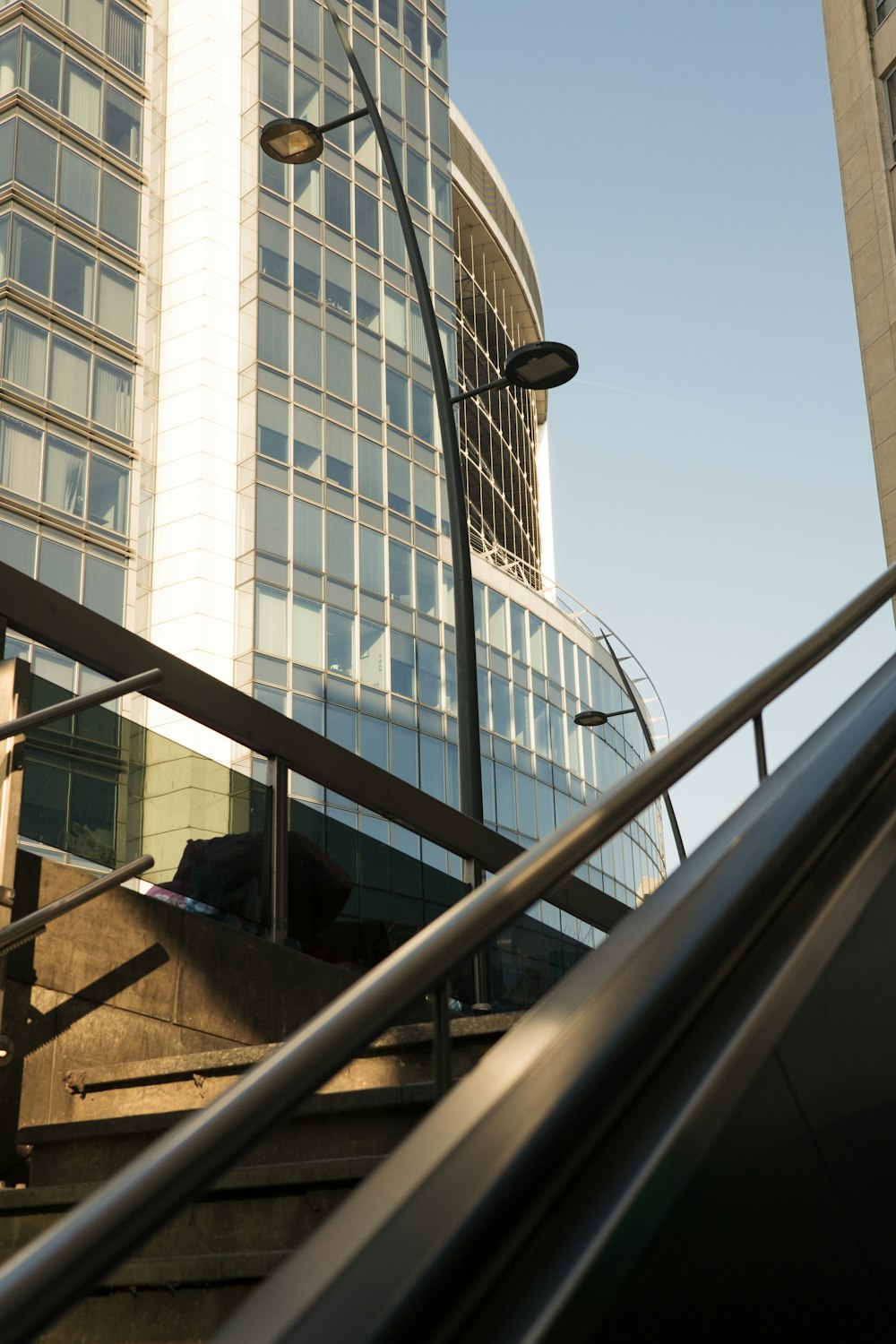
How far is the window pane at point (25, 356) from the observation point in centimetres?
3603

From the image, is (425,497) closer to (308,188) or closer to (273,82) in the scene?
(308,188)

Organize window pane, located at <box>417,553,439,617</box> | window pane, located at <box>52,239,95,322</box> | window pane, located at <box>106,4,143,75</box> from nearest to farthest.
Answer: window pane, located at <box>52,239,95,322</box> < window pane, located at <box>106,4,143,75</box> < window pane, located at <box>417,553,439,617</box>

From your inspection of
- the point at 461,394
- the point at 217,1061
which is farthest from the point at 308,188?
the point at 217,1061

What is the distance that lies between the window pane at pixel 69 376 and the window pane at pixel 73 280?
3.97ft

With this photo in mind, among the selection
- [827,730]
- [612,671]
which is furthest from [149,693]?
[612,671]

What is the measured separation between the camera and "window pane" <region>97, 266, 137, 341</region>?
39312mm

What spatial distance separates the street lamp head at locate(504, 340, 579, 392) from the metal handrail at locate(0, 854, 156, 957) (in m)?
6.71

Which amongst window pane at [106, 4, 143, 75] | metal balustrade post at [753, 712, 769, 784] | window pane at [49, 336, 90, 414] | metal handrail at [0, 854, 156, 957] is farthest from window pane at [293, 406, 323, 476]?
metal balustrade post at [753, 712, 769, 784]

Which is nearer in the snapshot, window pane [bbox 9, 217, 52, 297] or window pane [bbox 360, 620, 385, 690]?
window pane [bbox 9, 217, 52, 297]

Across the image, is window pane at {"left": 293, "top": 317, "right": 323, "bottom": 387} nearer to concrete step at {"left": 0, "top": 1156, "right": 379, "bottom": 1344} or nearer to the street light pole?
the street light pole

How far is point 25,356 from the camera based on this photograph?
3650 centimetres

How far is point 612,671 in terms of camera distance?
5859 centimetres

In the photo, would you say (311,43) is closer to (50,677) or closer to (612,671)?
(612,671)

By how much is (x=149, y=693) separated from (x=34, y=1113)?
1.67m
